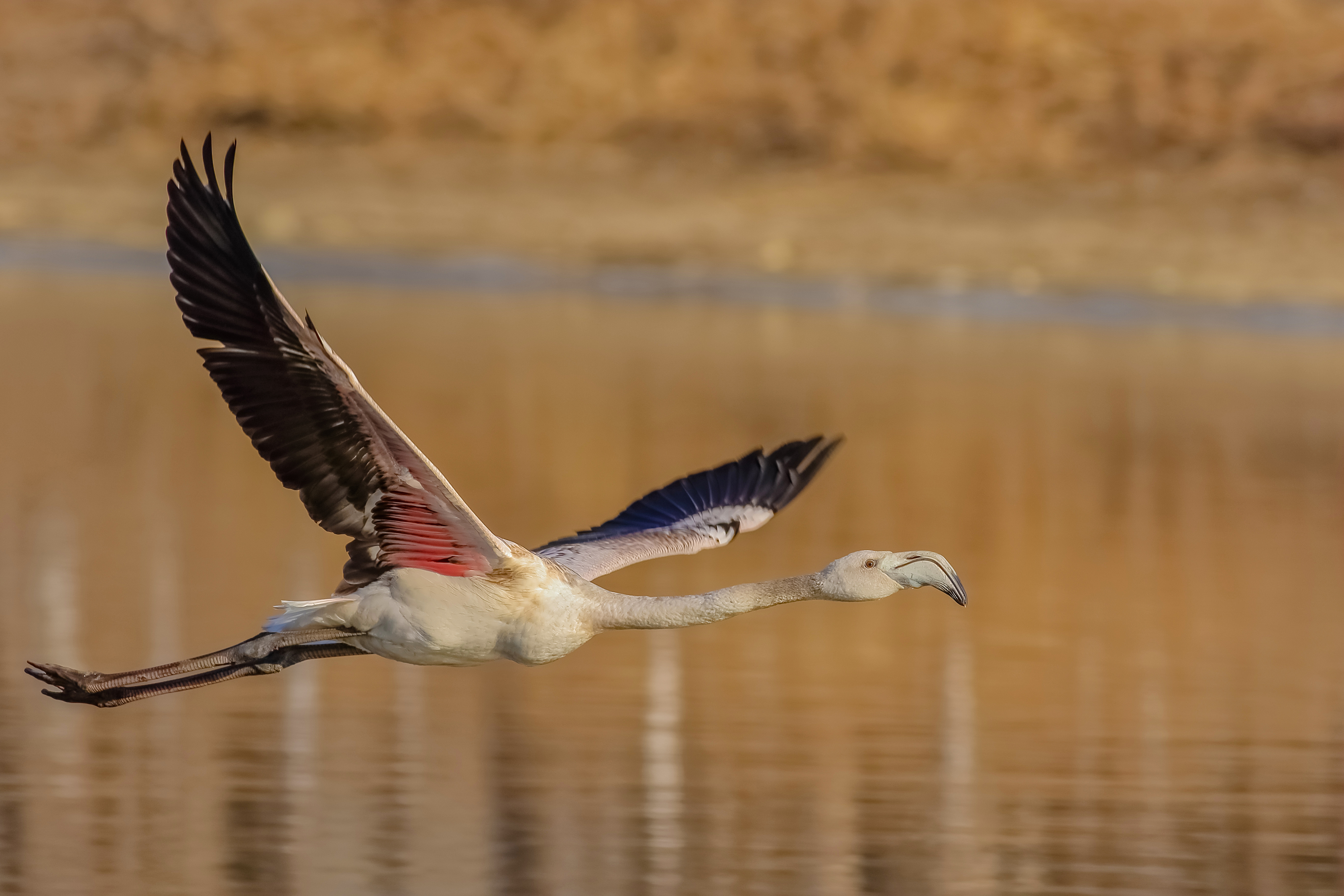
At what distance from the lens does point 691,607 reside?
27.8 feet

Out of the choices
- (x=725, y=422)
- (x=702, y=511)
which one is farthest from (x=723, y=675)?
(x=725, y=422)

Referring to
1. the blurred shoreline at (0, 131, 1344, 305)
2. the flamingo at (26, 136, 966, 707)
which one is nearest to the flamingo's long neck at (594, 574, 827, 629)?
the flamingo at (26, 136, 966, 707)

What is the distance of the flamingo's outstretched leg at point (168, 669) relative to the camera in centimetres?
905

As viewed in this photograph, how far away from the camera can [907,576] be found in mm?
7949

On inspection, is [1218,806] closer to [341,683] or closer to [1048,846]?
[1048,846]

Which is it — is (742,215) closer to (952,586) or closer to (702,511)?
(702,511)

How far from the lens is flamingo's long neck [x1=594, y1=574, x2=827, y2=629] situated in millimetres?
8469

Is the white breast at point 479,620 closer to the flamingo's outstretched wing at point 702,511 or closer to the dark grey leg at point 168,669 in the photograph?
the dark grey leg at point 168,669

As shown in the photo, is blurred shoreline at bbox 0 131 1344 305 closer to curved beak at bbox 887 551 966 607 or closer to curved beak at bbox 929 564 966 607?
curved beak at bbox 887 551 966 607

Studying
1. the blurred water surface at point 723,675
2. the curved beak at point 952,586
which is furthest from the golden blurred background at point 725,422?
the curved beak at point 952,586

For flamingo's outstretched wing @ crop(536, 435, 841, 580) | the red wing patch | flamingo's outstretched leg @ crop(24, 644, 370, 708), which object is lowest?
flamingo's outstretched leg @ crop(24, 644, 370, 708)

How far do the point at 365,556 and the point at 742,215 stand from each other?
3846 cm

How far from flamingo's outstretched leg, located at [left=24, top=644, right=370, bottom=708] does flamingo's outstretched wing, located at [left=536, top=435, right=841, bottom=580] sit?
948 millimetres

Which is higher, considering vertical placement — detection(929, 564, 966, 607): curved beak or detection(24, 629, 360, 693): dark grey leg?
detection(929, 564, 966, 607): curved beak
